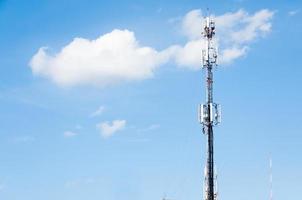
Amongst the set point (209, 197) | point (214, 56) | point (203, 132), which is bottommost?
point (209, 197)

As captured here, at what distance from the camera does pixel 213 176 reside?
435ft

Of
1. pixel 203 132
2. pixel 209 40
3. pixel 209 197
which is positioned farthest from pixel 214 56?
pixel 209 197

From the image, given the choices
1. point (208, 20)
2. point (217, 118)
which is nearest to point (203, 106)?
point (217, 118)

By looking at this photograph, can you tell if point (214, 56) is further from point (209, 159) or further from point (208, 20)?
point (209, 159)

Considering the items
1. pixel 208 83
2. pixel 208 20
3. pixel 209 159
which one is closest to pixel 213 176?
pixel 209 159

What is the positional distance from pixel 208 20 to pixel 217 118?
572 inches

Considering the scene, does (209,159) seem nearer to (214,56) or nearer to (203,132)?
(203,132)

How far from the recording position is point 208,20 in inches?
5359

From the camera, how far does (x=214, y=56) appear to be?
135 metres

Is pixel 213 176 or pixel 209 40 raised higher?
pixel 209 40

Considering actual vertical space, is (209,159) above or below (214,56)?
below

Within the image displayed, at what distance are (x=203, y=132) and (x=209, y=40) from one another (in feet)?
44.2

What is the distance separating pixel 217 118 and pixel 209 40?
11616 millimetres

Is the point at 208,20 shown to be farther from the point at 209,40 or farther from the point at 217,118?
the point at 217,118
